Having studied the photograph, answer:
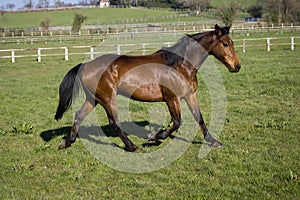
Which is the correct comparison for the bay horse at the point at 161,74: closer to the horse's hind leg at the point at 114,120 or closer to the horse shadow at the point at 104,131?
the horse's hind leg at the point at 114,120

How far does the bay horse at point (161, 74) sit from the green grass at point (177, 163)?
0.84 meters

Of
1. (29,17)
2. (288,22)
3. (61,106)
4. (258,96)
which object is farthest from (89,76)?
(29,17)

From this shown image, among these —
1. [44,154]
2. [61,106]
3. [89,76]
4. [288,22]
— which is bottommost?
[44,154]

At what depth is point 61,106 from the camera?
23.2 feet

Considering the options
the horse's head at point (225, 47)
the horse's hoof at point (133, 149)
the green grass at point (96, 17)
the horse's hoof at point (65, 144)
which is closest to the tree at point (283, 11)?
the green grass at point (96, 17)

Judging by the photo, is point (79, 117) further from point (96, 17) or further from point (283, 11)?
point (96, 17)

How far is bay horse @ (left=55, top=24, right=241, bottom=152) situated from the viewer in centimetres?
647

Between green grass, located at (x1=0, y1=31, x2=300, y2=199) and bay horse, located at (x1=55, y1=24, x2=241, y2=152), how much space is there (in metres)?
0.84

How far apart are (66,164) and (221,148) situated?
2.72 meters

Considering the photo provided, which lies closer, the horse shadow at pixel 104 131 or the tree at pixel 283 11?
the horse shadow at pixel 104 131

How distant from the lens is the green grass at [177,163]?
4887mm

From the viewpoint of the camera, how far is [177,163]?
5.96 meters

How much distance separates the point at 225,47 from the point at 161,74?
4.09 ft

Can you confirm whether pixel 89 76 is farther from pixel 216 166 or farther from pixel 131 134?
pixel 216 166
